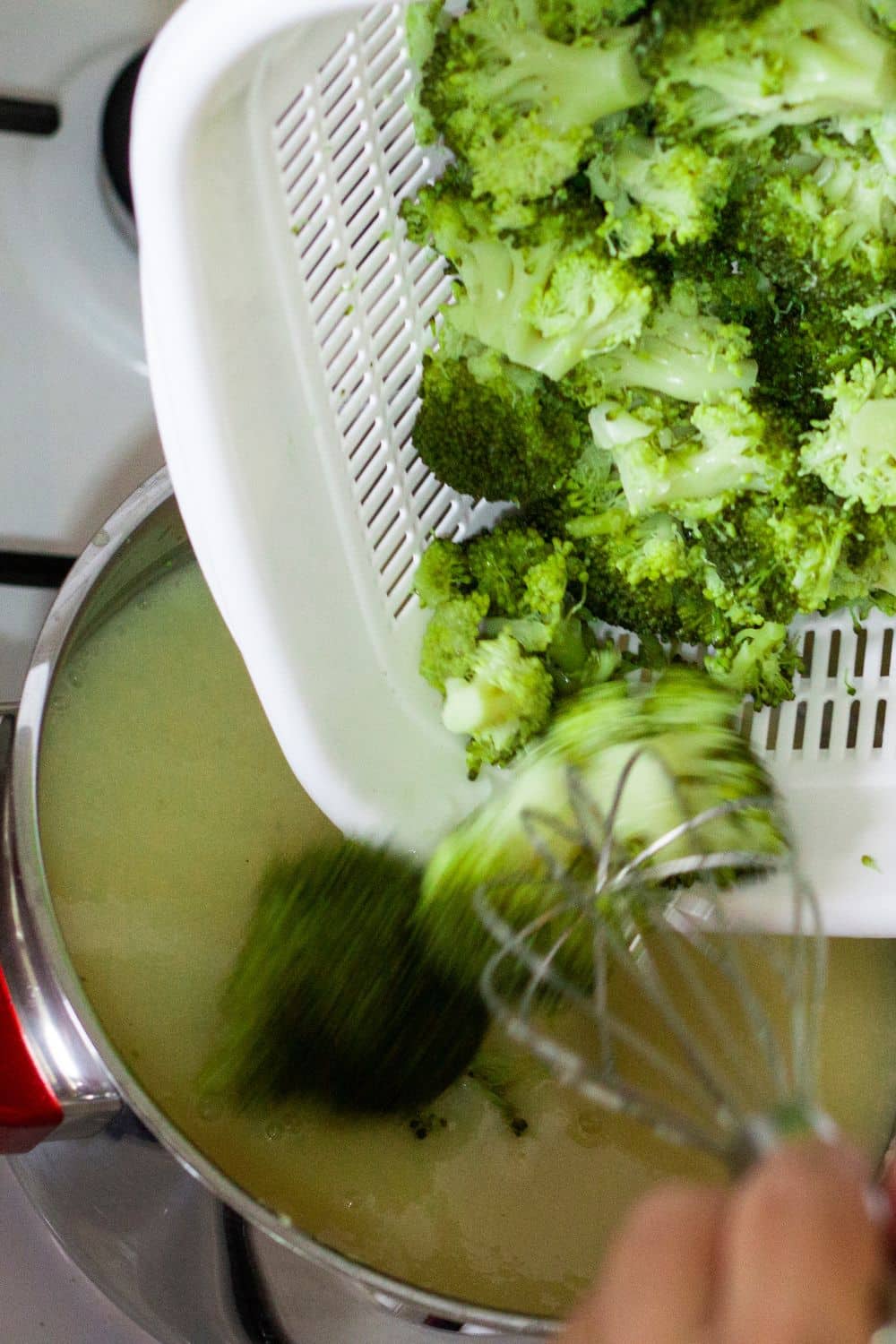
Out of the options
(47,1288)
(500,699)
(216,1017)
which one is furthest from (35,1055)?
(500,699)

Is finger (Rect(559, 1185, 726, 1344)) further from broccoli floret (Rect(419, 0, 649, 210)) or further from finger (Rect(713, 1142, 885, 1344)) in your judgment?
broccoli floret (Rect(419, 0, 649, 210))

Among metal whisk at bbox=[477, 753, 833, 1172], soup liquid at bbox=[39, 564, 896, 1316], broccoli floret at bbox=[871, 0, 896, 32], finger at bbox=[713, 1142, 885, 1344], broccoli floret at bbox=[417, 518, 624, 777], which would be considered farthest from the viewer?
soup liquid at bbox=[39, 564, 896, 1316]

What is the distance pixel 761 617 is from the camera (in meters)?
0.75

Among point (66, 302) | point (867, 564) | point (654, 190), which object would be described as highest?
point (654, 190)

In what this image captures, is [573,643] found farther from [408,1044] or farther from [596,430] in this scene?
[408,1044]

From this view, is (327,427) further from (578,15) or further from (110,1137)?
(110,1137)

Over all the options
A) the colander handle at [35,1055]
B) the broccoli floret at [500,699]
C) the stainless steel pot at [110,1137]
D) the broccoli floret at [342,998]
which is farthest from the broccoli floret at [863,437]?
the colander handle at [35,1055]

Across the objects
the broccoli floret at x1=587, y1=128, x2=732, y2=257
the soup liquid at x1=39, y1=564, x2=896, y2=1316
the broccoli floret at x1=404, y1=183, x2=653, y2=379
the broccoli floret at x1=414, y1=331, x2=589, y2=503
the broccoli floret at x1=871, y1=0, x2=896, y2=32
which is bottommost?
the soup liquid at x1=39, y1=564, x2=896, y2=1316

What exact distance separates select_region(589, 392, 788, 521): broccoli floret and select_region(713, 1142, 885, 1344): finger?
0.44 meters

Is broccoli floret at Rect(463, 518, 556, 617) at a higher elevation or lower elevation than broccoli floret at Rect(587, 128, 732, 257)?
lower

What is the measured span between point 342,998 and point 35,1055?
0.23m

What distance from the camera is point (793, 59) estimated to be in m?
0.54

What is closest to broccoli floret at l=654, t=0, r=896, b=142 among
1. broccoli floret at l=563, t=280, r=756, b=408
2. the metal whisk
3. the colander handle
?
broccoli floret at l=563, t=280, r=756, b=408

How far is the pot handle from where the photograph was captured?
0.79 m
